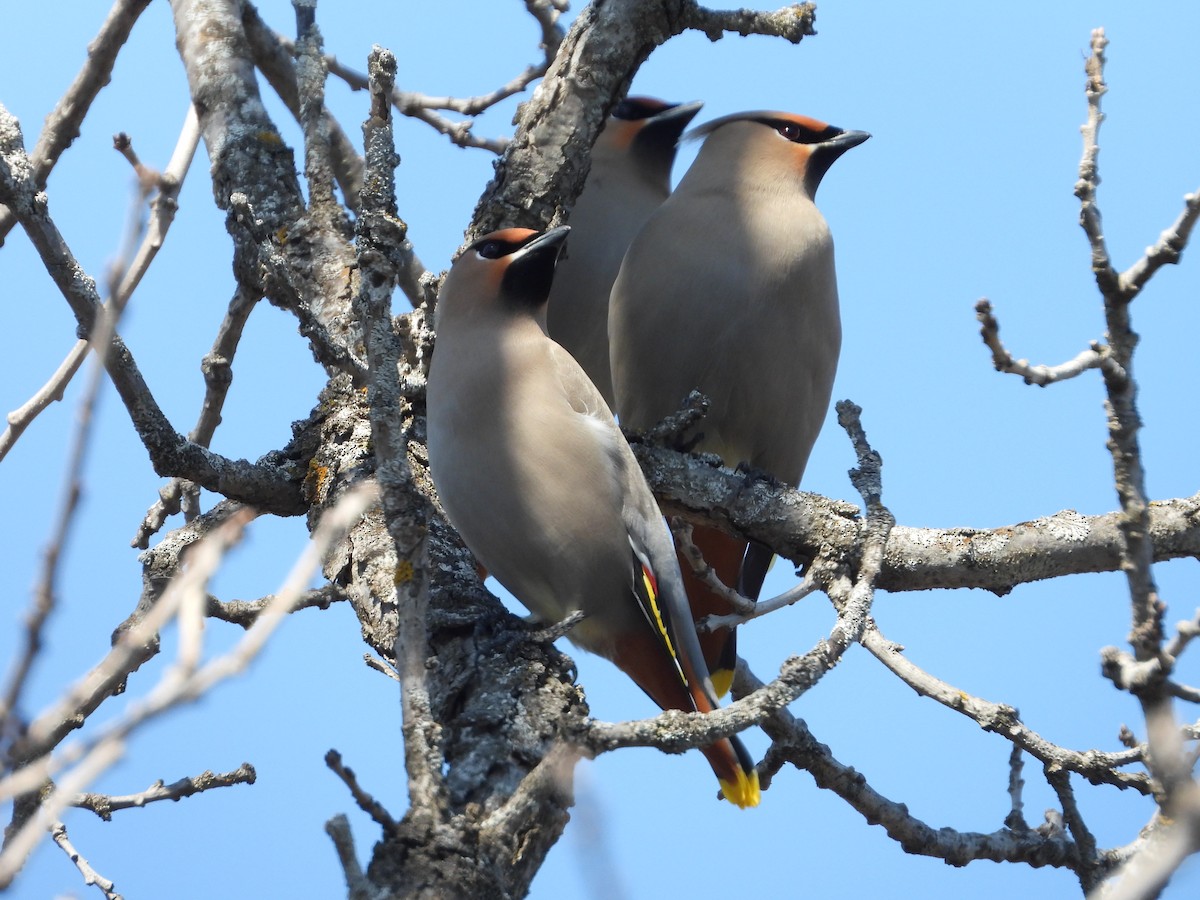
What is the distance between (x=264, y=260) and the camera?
341cm

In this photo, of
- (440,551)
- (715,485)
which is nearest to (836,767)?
(715,485)

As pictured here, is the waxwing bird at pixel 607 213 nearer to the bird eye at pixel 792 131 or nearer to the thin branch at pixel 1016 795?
the bird eye at pixel 792 131

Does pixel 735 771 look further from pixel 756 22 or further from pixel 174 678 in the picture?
pixel 174 678

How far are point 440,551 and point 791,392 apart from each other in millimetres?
1492

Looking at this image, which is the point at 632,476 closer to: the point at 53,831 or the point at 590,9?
the point at 590,9

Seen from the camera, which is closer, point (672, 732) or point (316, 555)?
point (316, 555)

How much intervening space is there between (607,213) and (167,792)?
258cm

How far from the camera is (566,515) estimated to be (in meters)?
3.42

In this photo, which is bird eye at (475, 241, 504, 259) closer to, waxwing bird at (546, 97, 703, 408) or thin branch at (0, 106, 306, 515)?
waxwing bird at (546, 97, 703, 408)

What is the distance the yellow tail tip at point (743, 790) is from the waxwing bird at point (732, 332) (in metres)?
0.76

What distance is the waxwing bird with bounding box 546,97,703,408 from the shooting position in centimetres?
488

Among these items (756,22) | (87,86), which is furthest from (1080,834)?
(87,86)

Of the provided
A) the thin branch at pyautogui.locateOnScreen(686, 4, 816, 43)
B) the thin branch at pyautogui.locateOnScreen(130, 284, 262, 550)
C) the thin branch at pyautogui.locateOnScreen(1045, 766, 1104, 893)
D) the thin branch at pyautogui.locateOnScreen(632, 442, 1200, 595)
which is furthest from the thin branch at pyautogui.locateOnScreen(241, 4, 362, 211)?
the thin branch at pyautogui.locateOnScreen(1045, 766, 1104, 893)

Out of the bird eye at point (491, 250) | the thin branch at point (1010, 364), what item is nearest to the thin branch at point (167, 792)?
the bird eye at point (491, 250)
